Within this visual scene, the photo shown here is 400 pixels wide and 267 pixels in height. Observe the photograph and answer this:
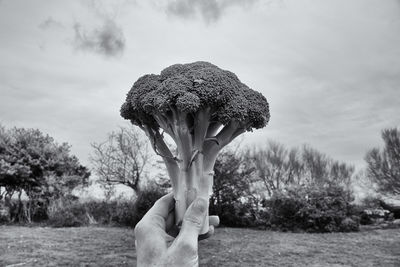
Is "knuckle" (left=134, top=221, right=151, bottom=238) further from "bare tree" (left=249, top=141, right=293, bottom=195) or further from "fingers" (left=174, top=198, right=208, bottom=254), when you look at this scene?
"bare tree" (left=249, top=141, right=293, bottom=195)

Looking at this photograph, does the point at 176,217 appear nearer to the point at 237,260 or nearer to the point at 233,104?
the point at 233,104

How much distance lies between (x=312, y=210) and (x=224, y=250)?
7221mm

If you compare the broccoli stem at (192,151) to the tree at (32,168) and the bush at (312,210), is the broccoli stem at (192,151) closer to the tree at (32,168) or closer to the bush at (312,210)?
the bush at (312,210)

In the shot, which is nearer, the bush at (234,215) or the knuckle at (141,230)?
the knuckle at (141,230)

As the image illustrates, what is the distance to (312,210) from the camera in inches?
584

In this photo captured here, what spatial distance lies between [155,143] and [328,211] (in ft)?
43.3

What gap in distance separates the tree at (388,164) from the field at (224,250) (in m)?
15.2

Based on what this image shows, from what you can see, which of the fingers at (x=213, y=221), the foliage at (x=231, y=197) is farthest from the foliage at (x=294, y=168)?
the fingers at (x=213, y=221)

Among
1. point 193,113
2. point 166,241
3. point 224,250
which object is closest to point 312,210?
point 224,250

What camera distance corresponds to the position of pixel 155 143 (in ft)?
13.3

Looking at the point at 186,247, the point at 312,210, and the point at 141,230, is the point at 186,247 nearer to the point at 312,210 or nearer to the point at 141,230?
the point at 141,230

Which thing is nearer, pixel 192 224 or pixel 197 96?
pixel 192 224

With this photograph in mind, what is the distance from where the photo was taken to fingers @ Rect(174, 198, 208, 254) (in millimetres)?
2719

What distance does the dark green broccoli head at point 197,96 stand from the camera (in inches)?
138
